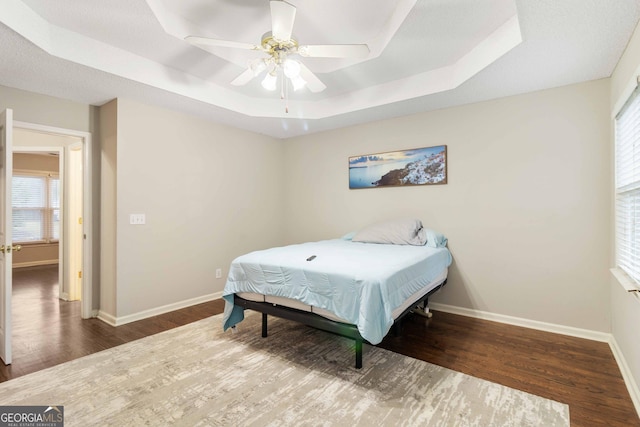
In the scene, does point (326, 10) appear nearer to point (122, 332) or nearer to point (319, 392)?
point (319, 392)

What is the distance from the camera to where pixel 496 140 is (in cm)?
324

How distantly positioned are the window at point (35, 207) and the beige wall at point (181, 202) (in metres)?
4.29

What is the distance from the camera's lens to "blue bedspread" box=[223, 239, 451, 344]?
2027 millimetres

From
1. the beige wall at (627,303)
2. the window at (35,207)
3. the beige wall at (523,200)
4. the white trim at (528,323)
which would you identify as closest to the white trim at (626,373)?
the beige wall at (627,303)

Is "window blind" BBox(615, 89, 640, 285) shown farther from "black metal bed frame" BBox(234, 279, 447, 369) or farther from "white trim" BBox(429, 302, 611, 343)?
"black metal bed frame" BBox(234, 279, 447, 369)

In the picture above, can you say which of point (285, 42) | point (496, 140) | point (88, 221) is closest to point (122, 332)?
point (88, 221)

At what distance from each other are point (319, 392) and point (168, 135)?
3158 millimetres

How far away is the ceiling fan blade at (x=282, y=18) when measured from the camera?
69.4 inches

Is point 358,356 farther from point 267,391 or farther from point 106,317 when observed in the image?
point 106,317

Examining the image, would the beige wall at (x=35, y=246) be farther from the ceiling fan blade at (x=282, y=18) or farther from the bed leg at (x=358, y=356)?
the bed leg at (x=358, y=356)

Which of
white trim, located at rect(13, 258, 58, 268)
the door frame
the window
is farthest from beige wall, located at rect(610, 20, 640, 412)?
white trim, located at rect(13, 258, 58, 268)

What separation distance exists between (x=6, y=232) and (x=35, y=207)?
18.2 ft

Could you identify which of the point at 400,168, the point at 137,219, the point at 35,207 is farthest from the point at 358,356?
the point at 35,207

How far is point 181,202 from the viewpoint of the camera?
3.75 meters
